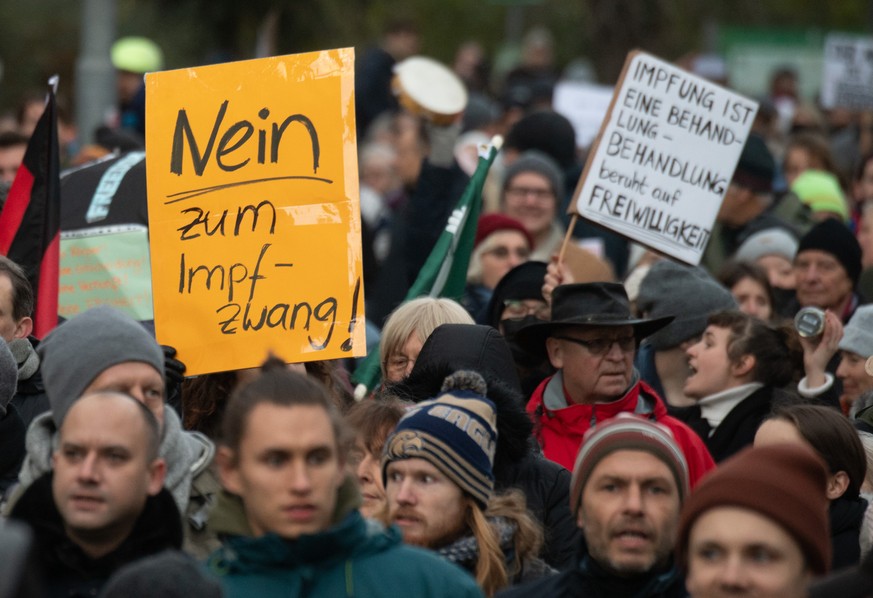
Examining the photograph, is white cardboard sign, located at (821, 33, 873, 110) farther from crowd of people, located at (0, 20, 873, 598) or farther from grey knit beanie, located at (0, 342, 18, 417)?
grey knit beanie, located at (0, 342, 18, 417)

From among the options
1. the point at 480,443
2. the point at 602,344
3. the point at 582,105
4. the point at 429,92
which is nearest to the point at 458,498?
the point at 480,443

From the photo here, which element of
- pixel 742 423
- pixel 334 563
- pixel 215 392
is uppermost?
pixel 215 392

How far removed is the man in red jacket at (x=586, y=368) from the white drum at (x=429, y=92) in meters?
2.93

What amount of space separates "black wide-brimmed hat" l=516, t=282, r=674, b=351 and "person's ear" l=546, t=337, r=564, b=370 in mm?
37

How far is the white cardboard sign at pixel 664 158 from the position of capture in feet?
26.6

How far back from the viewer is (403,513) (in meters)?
5.08

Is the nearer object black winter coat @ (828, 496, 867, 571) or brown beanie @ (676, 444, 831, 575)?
brown beanie @ (676, 444, 831, 575)

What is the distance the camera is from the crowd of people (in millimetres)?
4180

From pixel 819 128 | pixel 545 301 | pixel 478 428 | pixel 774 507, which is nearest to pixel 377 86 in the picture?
pixel 819 128

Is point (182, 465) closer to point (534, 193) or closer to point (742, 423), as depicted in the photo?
point (742, 423)

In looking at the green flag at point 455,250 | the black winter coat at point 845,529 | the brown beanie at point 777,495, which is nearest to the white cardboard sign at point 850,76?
the green flag at point 455,250

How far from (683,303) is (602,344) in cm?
142

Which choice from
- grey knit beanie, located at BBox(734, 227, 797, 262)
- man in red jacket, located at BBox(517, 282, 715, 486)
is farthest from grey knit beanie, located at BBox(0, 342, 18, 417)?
grey knit beanie, located at BBox(734, 227, 797, 262)

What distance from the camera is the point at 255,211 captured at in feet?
20.2
